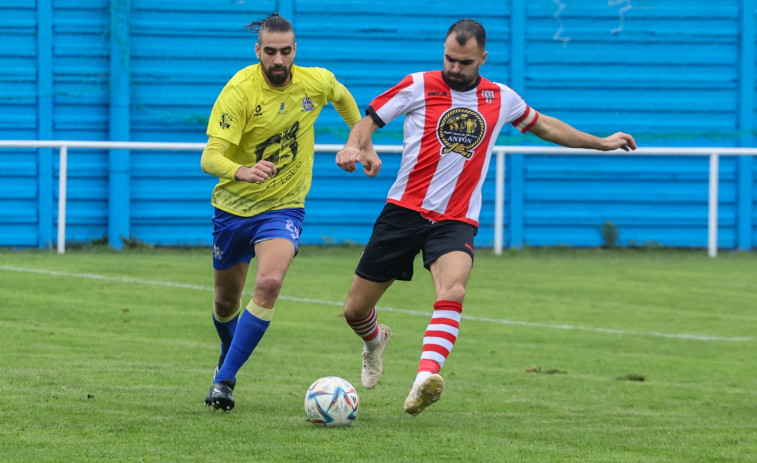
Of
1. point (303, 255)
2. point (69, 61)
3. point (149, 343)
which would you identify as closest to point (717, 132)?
point (303, 255)

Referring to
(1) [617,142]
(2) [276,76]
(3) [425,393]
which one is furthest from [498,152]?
(3) [425,393]

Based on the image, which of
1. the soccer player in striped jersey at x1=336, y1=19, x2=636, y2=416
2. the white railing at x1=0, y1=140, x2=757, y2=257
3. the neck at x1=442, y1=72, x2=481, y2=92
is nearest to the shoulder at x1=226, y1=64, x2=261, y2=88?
the soccer player in striped jersey at x1=336, y1=19, x2=636, y2=416

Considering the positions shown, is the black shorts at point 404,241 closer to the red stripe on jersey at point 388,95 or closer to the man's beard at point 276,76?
the red stripe on jersey at point 388,95

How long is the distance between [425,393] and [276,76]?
213 centimetres

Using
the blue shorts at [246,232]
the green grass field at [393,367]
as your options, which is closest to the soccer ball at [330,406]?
the green grass field at [393,367]

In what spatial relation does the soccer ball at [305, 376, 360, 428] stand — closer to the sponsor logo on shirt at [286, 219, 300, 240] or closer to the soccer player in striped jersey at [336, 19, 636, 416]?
the soccer player in striped jersey at [336, 19, 636, 416]

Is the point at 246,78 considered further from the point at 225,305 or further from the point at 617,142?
the point at 617,142

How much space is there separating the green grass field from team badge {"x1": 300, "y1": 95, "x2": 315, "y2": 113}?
165 centimetres

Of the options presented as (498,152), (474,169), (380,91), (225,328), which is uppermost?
(380,91)

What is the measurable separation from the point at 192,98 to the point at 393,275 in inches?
426

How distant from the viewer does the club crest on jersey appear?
6672 mm

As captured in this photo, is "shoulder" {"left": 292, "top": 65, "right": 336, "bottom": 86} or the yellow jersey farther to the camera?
"shoulder" {"left": 292, "top": 65, "right": 336, "bottom": 86}

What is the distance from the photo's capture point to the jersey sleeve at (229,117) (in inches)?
260

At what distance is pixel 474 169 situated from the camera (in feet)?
22.0
